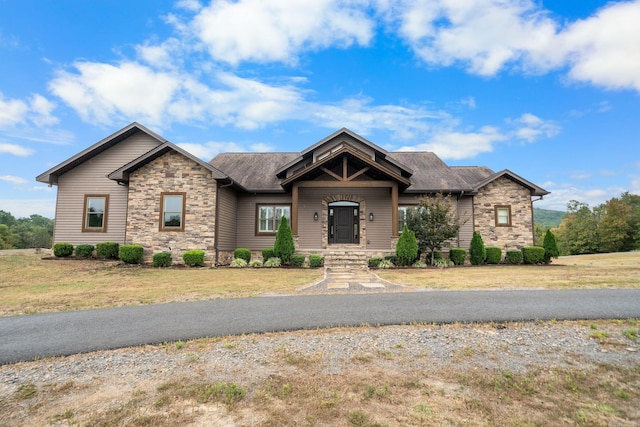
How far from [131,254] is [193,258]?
2.59 metres

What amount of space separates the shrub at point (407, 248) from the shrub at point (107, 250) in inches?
494

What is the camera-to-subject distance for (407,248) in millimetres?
14531

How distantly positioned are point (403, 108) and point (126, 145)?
55.1ft

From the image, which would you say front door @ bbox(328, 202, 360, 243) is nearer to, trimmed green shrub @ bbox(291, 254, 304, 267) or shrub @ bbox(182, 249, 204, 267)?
trimmed green shrub @ bbox(291, 254, 304, 267)

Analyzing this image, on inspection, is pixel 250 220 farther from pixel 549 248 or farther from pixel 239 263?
pixel 549 248

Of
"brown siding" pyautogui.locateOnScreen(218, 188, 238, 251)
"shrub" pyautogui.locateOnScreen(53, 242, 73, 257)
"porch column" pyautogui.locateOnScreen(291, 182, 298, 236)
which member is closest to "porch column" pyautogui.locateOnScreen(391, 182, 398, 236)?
"porch column" pyautogui.locateOnScreen(291, 182, 298, 236)

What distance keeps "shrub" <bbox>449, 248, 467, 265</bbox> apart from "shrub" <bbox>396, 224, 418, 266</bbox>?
2.34m

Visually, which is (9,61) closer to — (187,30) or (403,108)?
(187,30)

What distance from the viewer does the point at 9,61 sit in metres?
16.4

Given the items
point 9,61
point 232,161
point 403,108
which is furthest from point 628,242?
point 9,61

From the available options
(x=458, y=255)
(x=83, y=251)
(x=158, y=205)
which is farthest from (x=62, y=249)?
(x=458, y=255)

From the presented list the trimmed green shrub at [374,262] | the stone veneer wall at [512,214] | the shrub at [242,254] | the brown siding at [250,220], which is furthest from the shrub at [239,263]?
the stone veneer wall at [512,214]

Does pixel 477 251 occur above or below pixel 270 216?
below

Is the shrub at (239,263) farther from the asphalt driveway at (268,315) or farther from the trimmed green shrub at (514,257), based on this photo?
the trimmed green shrub at (514,257)
